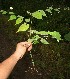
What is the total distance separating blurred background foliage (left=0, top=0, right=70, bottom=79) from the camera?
20.1 feet

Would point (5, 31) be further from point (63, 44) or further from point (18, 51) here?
point (18, 51)

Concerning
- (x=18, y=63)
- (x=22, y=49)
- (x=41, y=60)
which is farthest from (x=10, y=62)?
(x=41, y=60)

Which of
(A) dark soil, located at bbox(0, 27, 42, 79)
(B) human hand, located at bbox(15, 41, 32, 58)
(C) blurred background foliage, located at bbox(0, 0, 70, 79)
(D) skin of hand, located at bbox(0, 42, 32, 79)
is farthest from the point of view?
(C) blurred background foliage, located at bbox(0, 0, 70, 79)

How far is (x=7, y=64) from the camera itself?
289 cm

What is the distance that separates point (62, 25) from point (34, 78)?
8.88 feet

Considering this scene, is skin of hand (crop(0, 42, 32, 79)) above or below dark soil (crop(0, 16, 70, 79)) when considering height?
above

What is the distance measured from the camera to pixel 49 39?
7.04 metres

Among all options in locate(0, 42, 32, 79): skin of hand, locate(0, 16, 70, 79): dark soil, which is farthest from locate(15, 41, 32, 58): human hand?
locate(0, 16, 70, 79): dark soil

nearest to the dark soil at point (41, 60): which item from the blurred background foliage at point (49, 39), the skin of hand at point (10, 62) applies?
the blurred background foliage at point (49, 39)

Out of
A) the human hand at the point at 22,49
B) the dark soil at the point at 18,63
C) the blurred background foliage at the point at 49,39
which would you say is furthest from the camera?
the blurred background foliage at the point at 49,39

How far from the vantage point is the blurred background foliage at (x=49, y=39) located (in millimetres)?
6125

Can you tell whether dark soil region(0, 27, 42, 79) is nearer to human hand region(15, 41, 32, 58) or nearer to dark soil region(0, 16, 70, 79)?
dark soil region(0, 16, 70, 79)

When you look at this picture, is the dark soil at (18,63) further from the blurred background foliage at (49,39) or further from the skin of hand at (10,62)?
the skin of hand at (10,62)

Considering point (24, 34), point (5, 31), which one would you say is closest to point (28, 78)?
point (24, 34)
